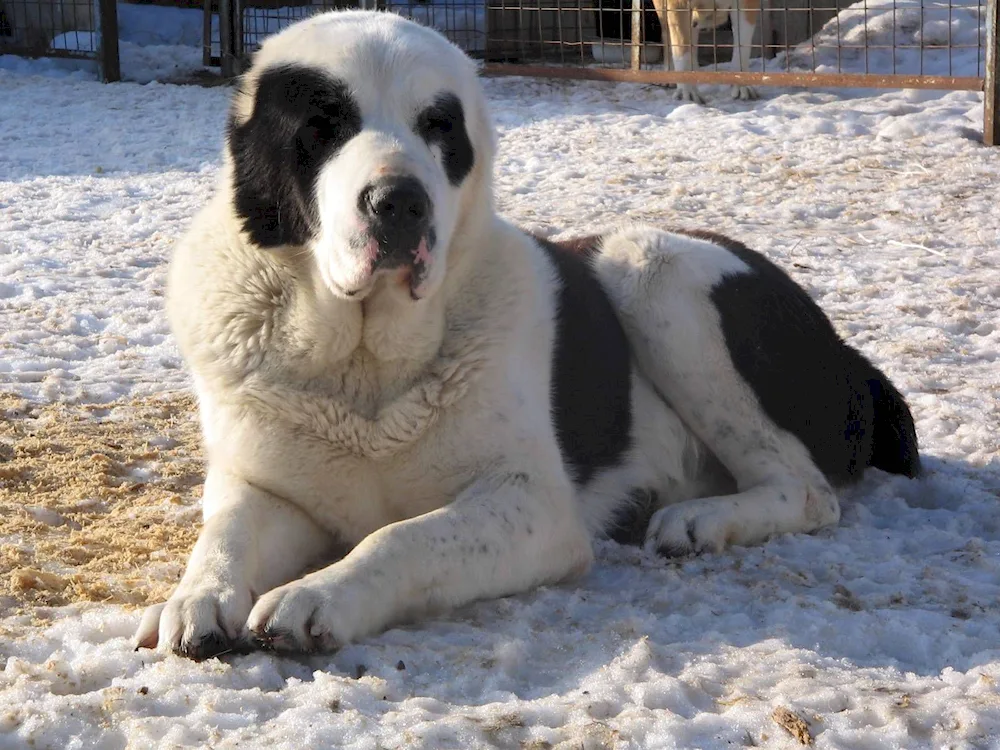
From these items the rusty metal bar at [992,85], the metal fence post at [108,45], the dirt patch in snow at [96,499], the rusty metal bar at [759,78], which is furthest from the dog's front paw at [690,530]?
the metal fence post at [108,45]

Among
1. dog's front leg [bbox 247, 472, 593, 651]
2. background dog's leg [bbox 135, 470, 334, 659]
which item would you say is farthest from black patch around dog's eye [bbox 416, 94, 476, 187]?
background dog's leg [bbox 135, 470, 334, 659]

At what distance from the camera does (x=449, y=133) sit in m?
2.91

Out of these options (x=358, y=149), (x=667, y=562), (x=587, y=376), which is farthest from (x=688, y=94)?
(x=358, y=149)

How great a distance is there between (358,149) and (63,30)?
11274mm

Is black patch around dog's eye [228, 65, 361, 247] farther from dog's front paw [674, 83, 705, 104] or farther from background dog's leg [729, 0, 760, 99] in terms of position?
background dog's leg [729, 0, 760, 99]

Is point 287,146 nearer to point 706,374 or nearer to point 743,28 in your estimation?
point 706,374

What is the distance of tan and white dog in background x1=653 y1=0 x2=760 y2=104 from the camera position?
959cm

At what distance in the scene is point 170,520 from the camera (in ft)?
11.0

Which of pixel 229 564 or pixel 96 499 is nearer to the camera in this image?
pixel 229 564

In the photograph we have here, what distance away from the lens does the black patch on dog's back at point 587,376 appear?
3.36 meters

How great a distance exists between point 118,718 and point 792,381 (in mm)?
2234

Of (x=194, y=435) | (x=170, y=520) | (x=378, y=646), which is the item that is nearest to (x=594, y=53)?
(x=194, y=435)

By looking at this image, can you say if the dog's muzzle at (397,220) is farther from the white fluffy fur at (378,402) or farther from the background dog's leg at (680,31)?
the background dog's leg at (680,31)

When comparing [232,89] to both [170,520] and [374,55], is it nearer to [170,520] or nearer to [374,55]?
[374,55]
